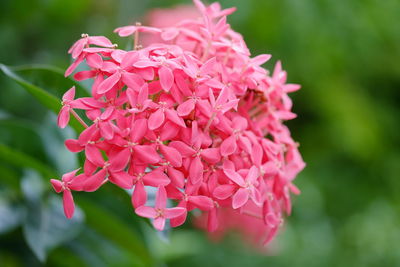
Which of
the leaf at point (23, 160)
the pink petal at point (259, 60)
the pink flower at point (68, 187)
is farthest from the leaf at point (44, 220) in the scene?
the pink petal at point (259, 60)

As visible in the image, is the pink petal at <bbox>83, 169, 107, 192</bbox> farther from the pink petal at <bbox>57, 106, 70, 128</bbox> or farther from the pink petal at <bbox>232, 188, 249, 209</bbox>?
the pink petal at <bbox>232, 188, 249, 209</bbox>

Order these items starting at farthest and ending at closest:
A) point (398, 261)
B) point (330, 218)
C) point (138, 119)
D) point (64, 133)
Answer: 1. point (330, 218)
2. point (398, 261)
3. point (64, 133)
4. point (138, 119)

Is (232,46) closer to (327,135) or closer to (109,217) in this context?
(109,217)

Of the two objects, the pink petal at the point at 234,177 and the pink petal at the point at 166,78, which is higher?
the pink petal at the point at 166,78

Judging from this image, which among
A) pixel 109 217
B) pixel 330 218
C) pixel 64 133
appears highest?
pixel 64 133

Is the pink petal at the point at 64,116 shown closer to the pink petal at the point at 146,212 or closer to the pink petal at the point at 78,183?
the pink petal at the point at 78,183

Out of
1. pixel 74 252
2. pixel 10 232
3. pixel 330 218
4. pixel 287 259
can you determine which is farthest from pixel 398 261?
pixel 10 232
